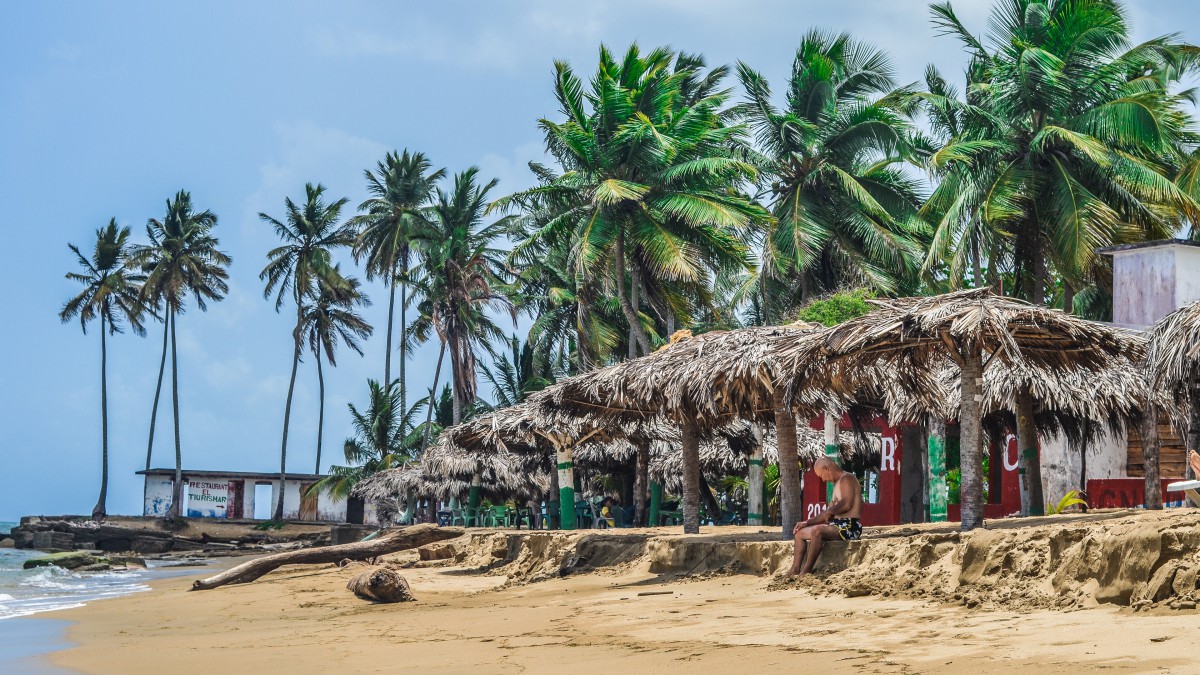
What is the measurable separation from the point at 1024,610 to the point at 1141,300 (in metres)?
12.6

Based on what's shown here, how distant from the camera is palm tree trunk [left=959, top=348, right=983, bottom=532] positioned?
374 inches

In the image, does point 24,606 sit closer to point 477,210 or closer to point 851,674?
point 851,674

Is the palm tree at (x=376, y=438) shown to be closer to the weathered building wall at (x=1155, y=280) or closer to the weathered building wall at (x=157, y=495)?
the weathered building wall at (x=157, y=495)

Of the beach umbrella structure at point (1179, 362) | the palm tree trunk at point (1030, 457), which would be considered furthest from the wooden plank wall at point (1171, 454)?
the beach umbrella structure at point (1179, 362)

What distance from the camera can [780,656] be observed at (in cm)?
568

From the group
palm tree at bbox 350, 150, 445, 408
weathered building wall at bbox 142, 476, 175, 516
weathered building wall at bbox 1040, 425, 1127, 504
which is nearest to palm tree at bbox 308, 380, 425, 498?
palm tree at bbox 350, 150, 445, 408

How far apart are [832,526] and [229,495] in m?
46.8

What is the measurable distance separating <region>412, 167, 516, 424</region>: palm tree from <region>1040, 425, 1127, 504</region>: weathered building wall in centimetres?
2023

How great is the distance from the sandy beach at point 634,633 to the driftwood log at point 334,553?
354 centimetres

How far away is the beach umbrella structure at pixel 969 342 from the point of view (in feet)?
29.6

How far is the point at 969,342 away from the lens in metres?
9.27

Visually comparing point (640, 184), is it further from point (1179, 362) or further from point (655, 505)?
point (1179, 362)

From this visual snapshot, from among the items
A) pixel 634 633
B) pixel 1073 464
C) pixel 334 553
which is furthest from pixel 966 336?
pixel 334 553

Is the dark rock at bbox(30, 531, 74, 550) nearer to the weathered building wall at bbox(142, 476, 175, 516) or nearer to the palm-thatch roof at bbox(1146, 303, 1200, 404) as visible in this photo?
the weathered building wall at bbox(142, 476, 175, 516)
